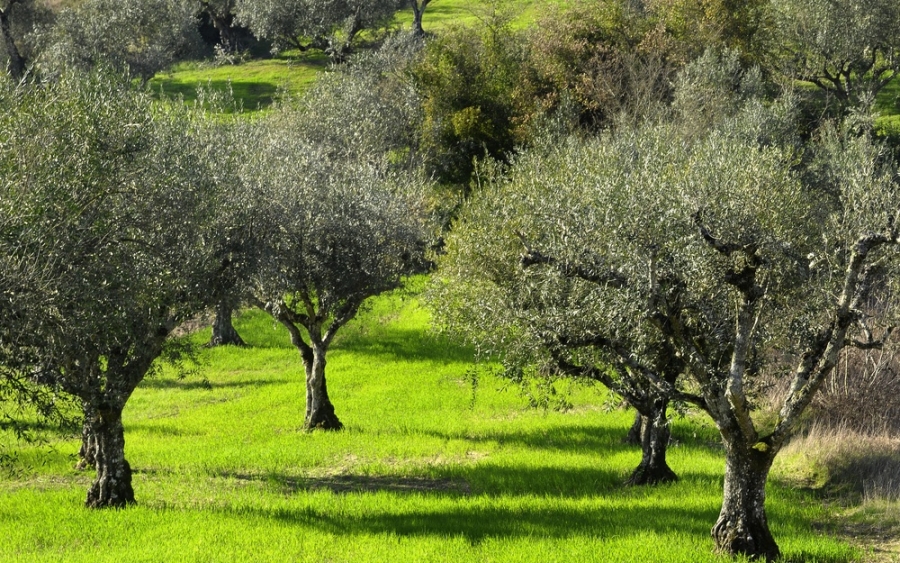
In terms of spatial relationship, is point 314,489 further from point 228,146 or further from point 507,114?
point 507,114

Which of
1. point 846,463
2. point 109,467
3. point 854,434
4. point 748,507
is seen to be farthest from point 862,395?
point 109,467

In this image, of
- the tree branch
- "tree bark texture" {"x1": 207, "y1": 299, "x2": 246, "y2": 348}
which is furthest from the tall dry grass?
"tree bark texture" {"x1": 207, "y1": 299, "x2": 246, "y2": 348}

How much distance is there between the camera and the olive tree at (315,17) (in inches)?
3455

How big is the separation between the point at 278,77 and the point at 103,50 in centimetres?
1611

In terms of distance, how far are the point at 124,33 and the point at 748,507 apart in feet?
252

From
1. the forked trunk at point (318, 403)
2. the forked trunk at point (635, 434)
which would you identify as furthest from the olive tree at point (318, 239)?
the forked trunk at point (635, 434)

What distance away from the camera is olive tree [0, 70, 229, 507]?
16.3 metres

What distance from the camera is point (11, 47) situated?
251ft

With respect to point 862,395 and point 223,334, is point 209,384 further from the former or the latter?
point 862,395

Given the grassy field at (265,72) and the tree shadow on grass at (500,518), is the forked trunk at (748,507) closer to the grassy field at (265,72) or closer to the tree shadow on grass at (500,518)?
the tree shadow on grass at (500,518)

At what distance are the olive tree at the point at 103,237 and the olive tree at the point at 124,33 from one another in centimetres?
6016

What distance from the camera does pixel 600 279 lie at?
15875 millimetres

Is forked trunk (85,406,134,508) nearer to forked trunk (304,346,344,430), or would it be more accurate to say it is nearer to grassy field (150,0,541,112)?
forked trunk (304,346,344,430)

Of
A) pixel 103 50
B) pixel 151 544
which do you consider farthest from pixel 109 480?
pixel 103 50
